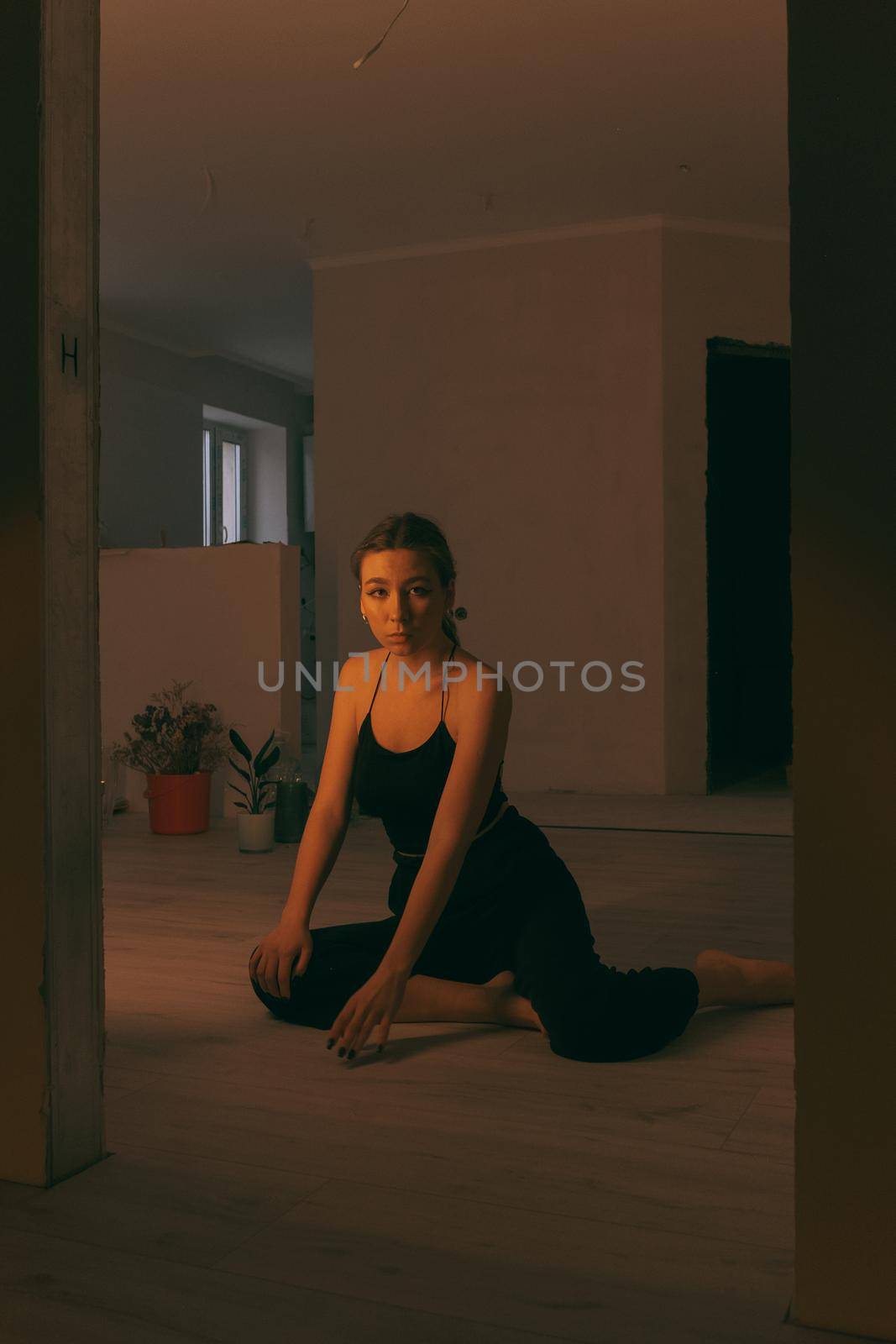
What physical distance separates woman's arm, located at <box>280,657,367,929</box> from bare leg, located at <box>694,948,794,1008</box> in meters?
0.75

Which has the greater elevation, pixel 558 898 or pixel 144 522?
pixel 144 522

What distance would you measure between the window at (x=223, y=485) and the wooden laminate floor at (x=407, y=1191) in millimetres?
6876

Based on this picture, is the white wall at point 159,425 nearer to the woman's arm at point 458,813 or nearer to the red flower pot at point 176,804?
the red flower pot at point 176,804

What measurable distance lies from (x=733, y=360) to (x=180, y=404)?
12.0 ft

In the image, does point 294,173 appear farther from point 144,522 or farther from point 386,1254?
point 386,1254

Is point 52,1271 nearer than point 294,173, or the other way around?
point 52,1271

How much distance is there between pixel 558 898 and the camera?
2.35 m

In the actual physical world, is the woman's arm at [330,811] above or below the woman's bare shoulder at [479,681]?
below

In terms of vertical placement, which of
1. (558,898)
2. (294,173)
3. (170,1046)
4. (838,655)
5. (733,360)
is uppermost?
(294,173)

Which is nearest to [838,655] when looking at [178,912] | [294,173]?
[178,912]

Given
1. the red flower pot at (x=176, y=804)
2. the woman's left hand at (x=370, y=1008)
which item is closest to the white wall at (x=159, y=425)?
the red flower pot at (x=176, y=804)

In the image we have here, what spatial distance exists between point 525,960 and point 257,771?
8.43ft

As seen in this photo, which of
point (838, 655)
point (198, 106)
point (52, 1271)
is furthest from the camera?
point (198, 106)

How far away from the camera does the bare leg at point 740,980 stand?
8.11 feet
